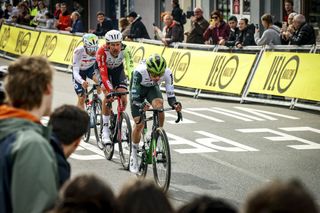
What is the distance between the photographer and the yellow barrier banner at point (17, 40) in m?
33.1

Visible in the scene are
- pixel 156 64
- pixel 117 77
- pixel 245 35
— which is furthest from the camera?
pixel 245 35

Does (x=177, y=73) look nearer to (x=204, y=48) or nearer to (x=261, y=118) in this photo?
(x=204, y=48)

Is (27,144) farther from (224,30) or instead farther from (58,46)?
(58,46)

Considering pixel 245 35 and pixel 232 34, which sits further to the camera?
pixel 232 34

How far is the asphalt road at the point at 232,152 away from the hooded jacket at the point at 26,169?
6.67 metres

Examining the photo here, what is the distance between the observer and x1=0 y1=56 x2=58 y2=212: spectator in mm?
4250

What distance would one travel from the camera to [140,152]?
12930 millimetres

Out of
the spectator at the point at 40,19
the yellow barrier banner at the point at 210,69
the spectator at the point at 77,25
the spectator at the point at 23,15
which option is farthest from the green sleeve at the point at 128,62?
the spectator at the point at 23,15

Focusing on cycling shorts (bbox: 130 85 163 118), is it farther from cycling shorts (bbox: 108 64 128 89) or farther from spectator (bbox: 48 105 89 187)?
spectator (bbox: 48 105 89 187)

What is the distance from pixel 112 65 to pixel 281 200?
11447mm

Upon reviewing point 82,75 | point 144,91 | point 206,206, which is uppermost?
point 82,75

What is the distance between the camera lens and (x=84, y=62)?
16.6 m

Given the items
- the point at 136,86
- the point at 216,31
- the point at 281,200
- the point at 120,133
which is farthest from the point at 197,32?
the point at 281,200

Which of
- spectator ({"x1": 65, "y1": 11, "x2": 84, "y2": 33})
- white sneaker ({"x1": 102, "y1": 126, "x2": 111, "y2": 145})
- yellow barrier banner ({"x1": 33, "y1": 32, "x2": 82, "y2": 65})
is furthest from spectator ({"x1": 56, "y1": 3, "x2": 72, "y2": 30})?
white sneaker ({"x1": 102, "y1": 126, "x2": 111, "y2": 145})
